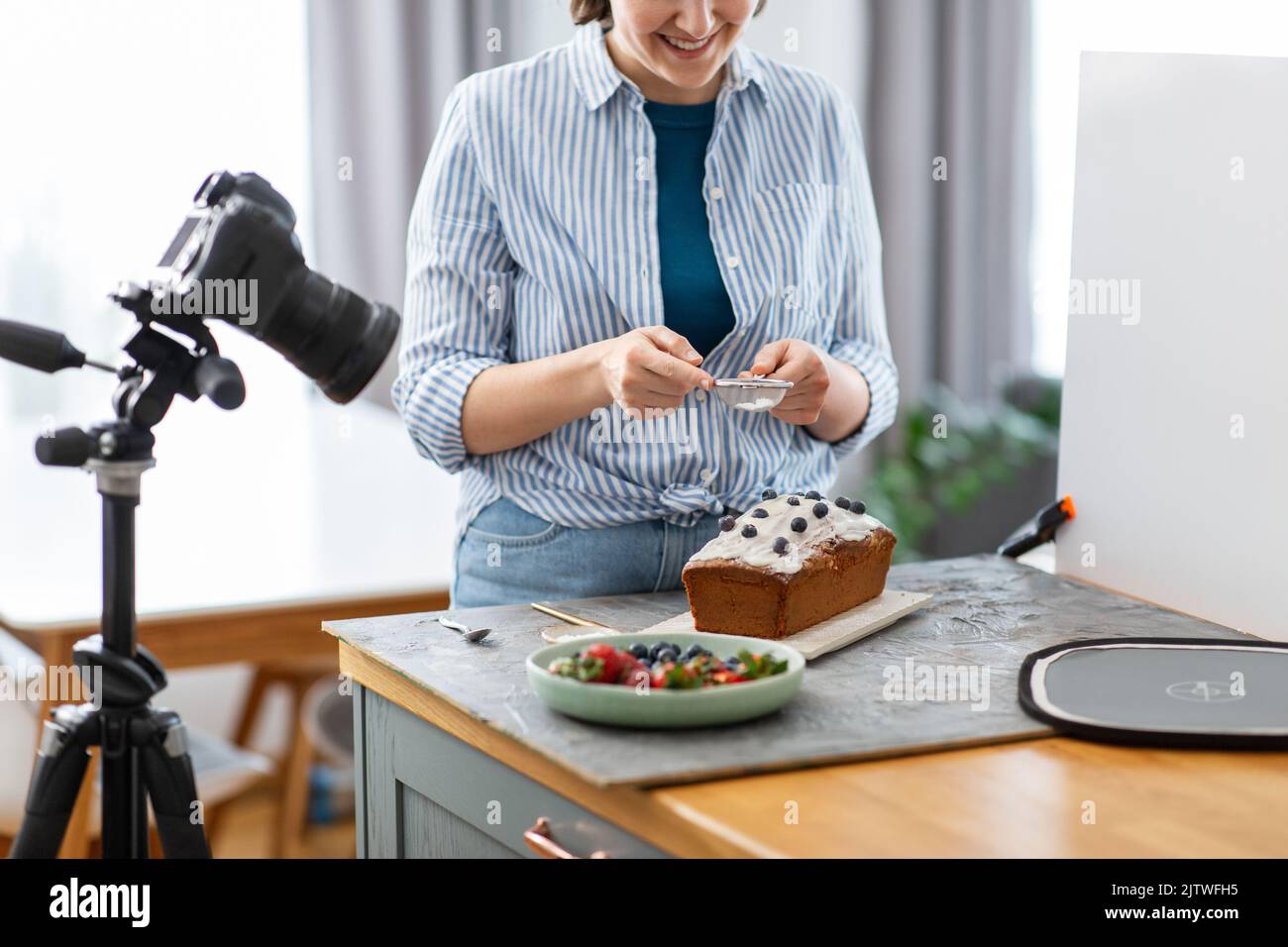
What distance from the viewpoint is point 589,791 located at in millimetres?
941

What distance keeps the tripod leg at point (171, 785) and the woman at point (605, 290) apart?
543mm

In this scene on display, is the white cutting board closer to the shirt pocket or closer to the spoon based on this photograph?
the spoon

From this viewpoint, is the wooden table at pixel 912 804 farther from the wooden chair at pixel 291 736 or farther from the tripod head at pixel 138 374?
the wooden chair at pixel 291 736

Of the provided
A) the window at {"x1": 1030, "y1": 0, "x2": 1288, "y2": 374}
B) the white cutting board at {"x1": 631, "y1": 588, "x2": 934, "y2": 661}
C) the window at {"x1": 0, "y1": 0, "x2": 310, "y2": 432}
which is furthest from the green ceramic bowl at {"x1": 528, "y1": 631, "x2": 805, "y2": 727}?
the window at {"x1": 1030, "y1": 0, "x2": 1288, "y2": 374}

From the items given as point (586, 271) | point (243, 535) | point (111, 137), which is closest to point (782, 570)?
point (586, 271)

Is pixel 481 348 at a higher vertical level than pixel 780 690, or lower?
higher

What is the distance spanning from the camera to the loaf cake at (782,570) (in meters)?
1.24

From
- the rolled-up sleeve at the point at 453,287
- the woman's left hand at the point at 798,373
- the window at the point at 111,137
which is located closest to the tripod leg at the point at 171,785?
the rolled-up sleeve at the point at 453,287

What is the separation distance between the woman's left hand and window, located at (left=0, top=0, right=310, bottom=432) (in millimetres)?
2160

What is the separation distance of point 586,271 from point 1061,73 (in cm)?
284

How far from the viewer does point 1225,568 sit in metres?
1.39
